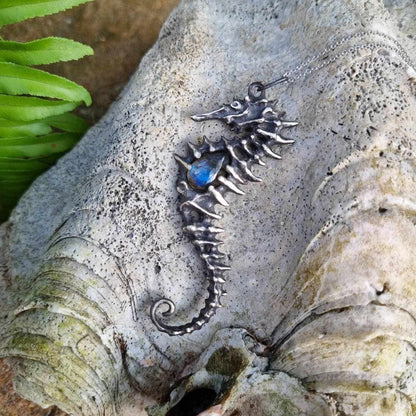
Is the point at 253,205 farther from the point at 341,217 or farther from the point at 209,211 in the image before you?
the point at 341,217

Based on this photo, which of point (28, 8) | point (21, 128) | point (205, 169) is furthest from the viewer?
point (21, 128)

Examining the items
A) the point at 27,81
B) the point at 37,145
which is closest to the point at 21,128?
the point at 37,145

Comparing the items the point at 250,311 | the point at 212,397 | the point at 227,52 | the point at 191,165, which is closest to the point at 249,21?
the point at 227,52

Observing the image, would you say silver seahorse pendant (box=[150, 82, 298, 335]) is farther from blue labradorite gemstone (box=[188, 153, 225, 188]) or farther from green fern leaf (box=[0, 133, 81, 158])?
green fern leaf (box=[0, 133, 81, 158])

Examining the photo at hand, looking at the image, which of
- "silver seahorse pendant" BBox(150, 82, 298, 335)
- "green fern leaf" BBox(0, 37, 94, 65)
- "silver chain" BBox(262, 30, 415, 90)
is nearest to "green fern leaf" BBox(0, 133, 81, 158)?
"green fern leaf" BBox(0, 37, 94, 65)

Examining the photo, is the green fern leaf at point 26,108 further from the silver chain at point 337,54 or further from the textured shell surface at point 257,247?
the silver chain at point 337,54

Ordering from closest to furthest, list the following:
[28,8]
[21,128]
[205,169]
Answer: [205,169]
[28,8]
[21,128]

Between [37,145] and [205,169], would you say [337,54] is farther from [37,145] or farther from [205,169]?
[37,145]

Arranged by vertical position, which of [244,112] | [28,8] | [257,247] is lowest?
[257,247]
